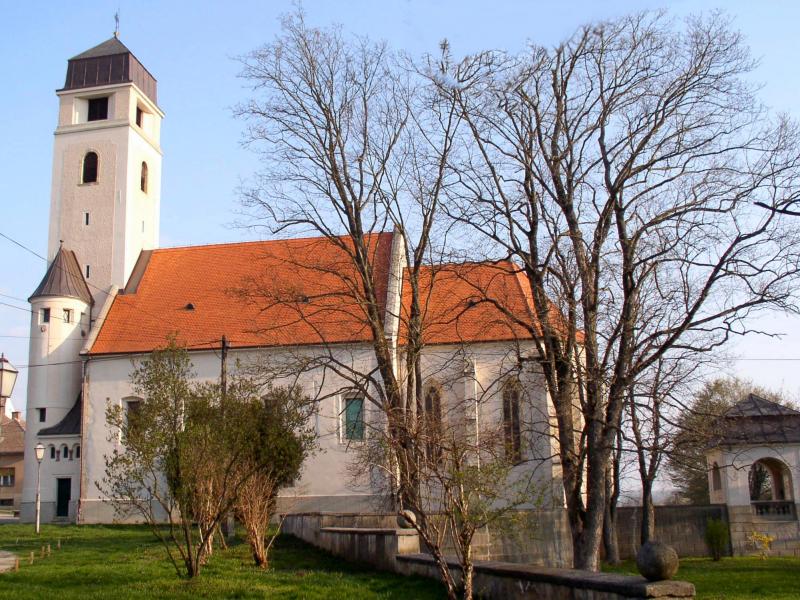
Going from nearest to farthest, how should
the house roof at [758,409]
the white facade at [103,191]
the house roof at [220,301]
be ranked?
1. the house roof at [758,409]
2. the house roof at [220,301]
3. the white facade at [103,191]

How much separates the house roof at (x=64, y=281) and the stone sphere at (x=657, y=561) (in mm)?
31174

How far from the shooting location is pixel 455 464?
10.8 m

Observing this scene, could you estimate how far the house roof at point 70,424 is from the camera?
109 ft

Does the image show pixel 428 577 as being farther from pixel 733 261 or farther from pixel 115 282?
pixel 115 282

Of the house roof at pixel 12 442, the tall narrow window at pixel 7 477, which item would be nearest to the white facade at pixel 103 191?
the house roof at pixel 12 442

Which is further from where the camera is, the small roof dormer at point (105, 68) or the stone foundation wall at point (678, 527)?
the small roof dormer at point (105, 68)

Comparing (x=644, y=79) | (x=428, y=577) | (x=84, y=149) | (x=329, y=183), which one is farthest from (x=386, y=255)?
(x=428, y=577)

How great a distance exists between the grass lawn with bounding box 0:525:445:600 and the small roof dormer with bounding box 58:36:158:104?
24.4 metres

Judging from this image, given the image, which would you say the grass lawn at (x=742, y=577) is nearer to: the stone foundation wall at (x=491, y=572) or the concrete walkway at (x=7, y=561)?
the stone foundation wall at (x=491, y=572)

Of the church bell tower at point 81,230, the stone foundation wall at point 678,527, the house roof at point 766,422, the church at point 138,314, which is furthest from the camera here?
the church bell tower at point 81,230

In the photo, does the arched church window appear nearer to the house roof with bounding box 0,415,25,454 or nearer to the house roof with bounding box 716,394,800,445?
the house roof with bounding box 716,394,800,445

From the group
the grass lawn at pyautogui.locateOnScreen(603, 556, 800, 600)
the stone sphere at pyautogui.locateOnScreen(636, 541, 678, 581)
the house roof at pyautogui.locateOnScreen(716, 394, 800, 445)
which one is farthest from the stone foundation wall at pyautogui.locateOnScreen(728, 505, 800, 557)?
the stone sphere at pyautogui.locateOnScreen(636, 541, 678, 581)

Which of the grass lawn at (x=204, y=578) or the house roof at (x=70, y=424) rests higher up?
the house roof at (x=70, y=424)

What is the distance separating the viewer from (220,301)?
3412 centimetres
